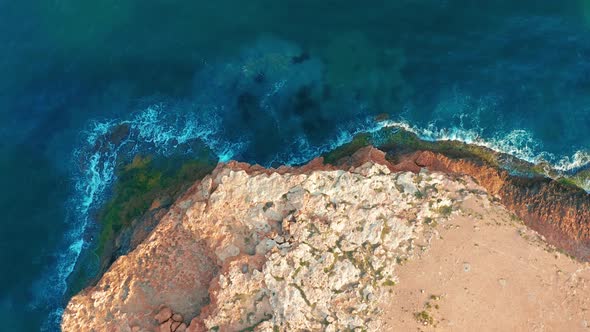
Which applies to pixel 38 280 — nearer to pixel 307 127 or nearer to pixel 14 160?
pixel 14 160

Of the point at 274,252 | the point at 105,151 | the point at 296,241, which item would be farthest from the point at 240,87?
the point at 274,252

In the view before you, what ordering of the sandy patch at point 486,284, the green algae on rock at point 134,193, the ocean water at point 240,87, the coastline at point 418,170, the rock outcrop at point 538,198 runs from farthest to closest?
1. the green algae on rock at point 134,193
2. the ocean water at point 240,87
3. the coastline at point 418,170
4. the rock outcrop at point 538,198
5. the sandy patch at point 486,284

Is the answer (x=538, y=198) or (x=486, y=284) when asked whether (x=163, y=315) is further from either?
(x=538, y=198)

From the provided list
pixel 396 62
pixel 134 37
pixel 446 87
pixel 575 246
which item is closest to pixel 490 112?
A: pixel 446 87

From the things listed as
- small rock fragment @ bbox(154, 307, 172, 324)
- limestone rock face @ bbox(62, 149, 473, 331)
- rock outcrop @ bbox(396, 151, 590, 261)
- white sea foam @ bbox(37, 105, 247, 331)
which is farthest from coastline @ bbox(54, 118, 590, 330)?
small rock fragment @ bbox(154, 307, 172, 324)

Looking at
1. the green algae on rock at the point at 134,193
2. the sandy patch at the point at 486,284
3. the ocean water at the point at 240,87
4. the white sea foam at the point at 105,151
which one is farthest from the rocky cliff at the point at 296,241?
the white sea foam at the point at 105,151

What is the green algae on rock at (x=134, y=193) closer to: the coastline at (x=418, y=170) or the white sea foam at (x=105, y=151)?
the coastline at (x=418, y=170)
